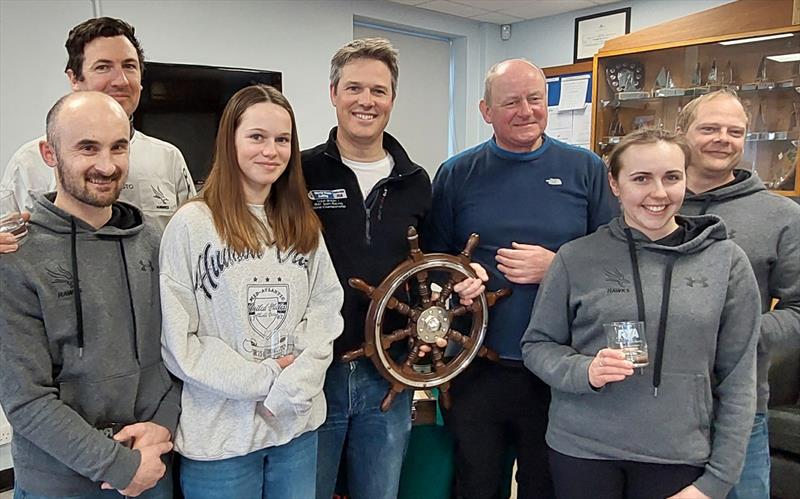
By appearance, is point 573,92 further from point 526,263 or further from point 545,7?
point 526,263

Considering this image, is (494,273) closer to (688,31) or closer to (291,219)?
(291,219)

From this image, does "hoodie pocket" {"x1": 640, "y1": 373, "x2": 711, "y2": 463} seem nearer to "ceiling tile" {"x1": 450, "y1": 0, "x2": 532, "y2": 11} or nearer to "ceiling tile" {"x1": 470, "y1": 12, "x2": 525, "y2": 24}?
"ceiling tile" {"x1": 450, "y1": 0, "x2": 532, "y2": 11}

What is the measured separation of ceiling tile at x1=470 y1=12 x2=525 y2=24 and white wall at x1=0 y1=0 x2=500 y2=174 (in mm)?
169

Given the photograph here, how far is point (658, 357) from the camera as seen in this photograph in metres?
1.38

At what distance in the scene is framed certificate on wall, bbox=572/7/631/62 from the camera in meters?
4.27

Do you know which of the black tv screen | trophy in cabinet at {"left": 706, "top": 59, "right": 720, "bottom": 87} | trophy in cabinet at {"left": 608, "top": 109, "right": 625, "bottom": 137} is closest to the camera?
the black tv screen

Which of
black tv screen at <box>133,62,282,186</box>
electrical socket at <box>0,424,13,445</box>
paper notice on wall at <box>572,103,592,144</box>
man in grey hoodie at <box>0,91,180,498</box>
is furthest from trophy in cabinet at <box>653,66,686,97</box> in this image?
electrical socket at <box>0,424,13,445</box>

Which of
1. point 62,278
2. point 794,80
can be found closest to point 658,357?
point 62,278

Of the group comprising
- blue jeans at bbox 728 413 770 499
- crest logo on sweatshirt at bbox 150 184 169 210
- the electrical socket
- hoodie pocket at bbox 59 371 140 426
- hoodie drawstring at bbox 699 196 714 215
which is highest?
crest logo on sweatshirt at bbox 150 184 169 210

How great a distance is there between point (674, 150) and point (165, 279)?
46.0 inches

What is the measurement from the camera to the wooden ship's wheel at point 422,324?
5.21 feet

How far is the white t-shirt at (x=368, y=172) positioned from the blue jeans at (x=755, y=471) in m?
1.13

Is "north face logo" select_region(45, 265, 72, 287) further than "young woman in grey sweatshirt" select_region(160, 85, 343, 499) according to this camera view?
No

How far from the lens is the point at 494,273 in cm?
178
